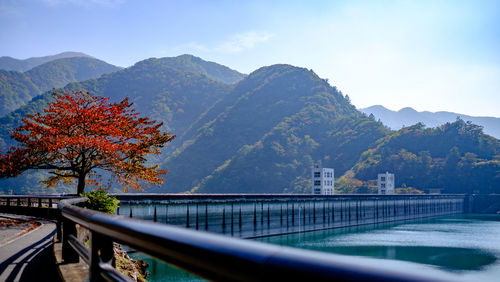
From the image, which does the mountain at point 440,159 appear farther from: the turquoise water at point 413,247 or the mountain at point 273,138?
the turquoise water at point 413,247

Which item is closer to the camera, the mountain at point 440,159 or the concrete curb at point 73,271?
the concrete curb at point 73,271

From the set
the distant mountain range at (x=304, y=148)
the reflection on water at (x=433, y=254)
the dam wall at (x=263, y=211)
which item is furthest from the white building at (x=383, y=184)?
the reflection on water at (x=433, y=254)

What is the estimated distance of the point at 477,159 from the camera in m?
116

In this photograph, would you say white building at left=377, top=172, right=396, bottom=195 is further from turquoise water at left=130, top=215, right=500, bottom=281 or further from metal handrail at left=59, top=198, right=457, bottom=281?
metal handrail at left=59, top=198, right=457, bottom=281

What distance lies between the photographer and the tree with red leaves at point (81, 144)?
22.0 meters

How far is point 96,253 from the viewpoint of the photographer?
3.14 metres

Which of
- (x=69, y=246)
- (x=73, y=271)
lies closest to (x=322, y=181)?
(x=69, y=246)

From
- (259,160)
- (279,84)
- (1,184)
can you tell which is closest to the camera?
(1,184)

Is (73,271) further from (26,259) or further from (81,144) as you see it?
(81,144)

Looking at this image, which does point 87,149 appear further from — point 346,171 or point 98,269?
point 346,171

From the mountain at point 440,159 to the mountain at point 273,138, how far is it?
A: 38.9ft

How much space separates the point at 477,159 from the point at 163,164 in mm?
99745

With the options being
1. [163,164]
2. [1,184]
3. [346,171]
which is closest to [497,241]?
[346,171]

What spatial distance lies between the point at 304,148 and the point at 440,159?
39.0 meters
